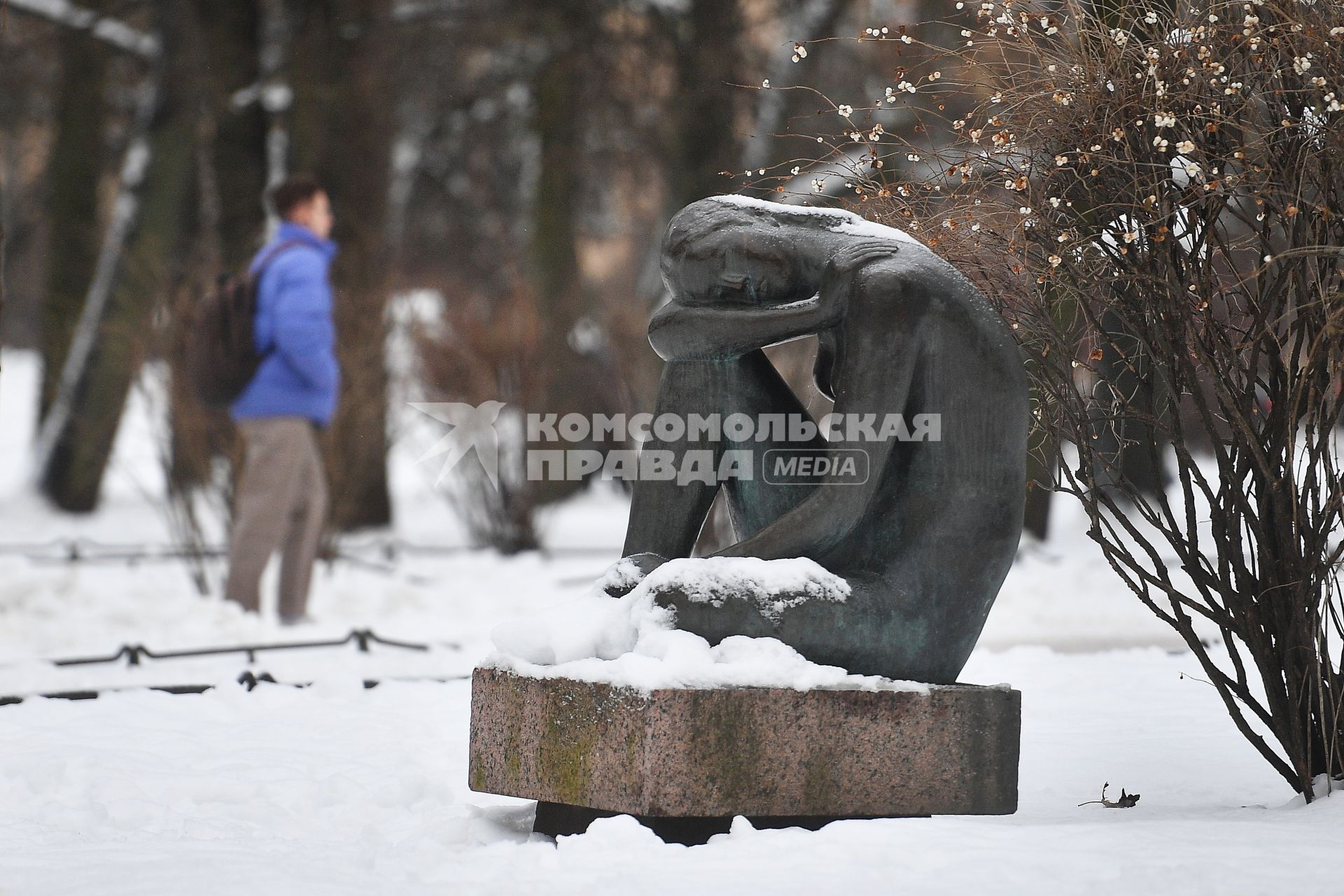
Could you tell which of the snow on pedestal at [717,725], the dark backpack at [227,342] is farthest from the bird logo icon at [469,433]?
the snow on pedestal at [717,725]

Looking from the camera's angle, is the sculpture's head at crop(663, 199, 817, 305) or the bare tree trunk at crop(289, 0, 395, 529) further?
the bare tree trunk at crop(289, 0, 395, 529)

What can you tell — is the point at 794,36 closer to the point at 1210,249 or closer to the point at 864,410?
the point at 1210,249

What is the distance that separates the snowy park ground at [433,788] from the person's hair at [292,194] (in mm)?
1906

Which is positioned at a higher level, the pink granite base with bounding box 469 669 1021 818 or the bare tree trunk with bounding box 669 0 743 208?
the bare tree trunk with bounding box 669 0 743 208

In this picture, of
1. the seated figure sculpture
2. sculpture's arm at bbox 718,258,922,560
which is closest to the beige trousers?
the seated figure sculpture

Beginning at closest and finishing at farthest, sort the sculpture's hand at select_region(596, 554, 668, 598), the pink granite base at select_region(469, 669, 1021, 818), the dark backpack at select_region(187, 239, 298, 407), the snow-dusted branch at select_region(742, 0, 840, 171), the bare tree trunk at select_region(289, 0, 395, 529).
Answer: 1. the pink granite base at select_region(469, 669, 1021, 818)
2. the sculpture's hand at select_region(596, 554, 668, 598)
3. the dark backpack at select_region(187, 239, 298, 407)
4. the bare tree trunk at select_region(289, 0, 395, 529)
5. the snow-dusted branch at select_region(742, 0, 840, 171)

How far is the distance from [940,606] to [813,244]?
88cm

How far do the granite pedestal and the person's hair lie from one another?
4360mm

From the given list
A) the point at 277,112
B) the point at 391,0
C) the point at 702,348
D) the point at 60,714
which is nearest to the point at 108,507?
the point at 277,112

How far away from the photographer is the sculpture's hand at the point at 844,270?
335 cm

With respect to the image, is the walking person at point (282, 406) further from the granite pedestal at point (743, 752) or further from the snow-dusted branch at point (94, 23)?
the snow-dusted branch at point (94, 23)

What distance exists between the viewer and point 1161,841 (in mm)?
2914

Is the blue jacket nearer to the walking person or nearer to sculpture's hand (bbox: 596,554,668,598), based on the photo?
the walking person

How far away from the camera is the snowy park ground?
2.77m
